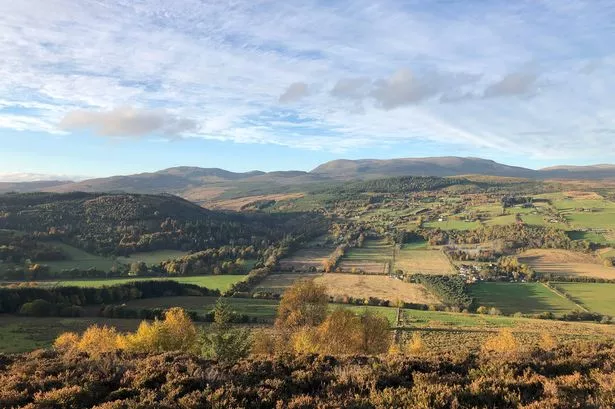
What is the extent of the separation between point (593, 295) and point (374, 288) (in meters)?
45.0

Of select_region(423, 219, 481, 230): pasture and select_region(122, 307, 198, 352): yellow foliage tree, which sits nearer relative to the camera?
select_region(122, 307, 198, 352): yellow foliage tree

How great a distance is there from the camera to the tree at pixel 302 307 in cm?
4700

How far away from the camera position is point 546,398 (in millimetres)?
11211

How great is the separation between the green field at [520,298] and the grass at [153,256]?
8283cm

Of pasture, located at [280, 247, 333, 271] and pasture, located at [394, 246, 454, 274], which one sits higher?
pasture, located at [280, 247, 333, 271]

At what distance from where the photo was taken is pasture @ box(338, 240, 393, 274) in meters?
112

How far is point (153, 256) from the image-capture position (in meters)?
122

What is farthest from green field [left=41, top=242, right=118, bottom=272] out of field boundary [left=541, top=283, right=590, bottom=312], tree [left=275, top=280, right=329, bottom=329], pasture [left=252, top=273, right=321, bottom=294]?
field boundary [left=541, top=283, right=590, bottom=312]

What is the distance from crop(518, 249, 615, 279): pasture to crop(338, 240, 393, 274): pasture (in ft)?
127

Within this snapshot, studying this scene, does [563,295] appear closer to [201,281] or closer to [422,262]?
[422,262]

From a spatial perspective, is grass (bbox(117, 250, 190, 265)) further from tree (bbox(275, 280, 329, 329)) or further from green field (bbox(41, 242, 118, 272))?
tree (bbox(275, 280, 329, 329))

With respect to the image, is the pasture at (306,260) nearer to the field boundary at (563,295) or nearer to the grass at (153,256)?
the grass at (153,256)

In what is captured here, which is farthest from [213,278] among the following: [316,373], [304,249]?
[316,373]

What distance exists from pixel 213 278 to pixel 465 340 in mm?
65655
